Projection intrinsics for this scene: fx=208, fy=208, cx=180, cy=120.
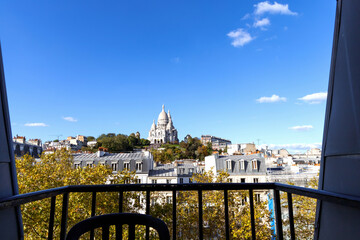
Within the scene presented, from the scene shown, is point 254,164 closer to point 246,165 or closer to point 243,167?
point 246,165

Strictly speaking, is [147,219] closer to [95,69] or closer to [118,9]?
[118,9]

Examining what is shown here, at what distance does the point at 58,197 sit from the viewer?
5590 mm

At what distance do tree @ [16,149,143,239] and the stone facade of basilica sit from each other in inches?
2414

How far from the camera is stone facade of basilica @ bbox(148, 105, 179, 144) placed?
228 feet

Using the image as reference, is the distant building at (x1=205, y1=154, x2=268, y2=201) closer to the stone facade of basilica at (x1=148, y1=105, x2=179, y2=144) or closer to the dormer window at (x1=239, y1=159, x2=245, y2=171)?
the dormer window at (x1=239, y1=159, x2=245, y2=171)

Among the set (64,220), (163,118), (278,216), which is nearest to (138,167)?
(64,220)

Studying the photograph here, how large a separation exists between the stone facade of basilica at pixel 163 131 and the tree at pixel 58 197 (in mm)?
61327

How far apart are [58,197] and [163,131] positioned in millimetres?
64224

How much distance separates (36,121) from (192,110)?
1533 inches

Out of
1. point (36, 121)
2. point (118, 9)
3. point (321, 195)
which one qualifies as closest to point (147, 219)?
point (321, 195)

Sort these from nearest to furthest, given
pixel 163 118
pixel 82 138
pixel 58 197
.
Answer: pixel 58 197 < pixel 82 138 < pixel 163 118

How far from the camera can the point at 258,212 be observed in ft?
19.5

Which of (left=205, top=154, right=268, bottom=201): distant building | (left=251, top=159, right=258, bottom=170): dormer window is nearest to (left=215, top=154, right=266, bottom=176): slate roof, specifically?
(left=205, top=154, right=268, bottom=201): distant building

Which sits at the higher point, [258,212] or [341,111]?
[341,111]
